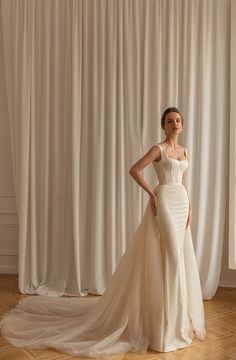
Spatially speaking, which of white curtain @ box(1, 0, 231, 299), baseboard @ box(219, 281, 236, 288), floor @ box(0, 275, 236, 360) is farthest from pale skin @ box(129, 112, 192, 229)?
baseboard @ box(219, 281, 236, 288)

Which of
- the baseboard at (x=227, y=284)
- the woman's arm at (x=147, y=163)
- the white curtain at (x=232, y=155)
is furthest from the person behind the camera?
the baseboard at (x=227, y=284)

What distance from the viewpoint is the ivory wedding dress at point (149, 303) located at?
299 centimetres

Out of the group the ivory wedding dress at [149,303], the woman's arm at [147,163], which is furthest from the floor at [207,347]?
the woman's arm at [147,163]

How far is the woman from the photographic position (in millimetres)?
2998

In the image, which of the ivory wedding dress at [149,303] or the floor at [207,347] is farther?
the ivory wedding dress at [149,303]

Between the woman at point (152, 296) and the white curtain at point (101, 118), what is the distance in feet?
3.33

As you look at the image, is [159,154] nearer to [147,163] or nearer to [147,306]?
[147,163]

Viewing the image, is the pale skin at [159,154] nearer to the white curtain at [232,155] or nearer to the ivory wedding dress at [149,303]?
the ivory wedding dress at [149,303]

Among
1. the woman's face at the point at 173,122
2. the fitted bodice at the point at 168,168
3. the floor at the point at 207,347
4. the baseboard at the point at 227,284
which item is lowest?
the floor at the point at 207,347

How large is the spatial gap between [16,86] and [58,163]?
0.91m

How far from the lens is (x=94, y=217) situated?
435cm

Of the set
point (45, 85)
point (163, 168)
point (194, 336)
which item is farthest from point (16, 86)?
point (194, 336)

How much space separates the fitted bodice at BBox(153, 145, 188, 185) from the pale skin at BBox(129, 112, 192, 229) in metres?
0.04

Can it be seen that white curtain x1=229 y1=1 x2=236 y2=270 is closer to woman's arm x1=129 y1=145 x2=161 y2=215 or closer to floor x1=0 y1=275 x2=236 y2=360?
floor x1=0 y1=275 x2=236 y2=360
